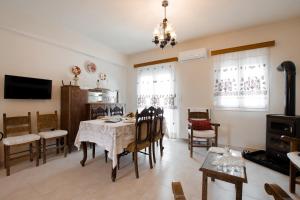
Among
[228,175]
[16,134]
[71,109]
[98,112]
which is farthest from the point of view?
[98,112]

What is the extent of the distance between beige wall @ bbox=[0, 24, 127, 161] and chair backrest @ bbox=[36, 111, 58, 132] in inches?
8.3

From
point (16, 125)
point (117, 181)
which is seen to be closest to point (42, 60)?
point (16, 125)

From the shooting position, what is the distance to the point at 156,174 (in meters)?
2.44

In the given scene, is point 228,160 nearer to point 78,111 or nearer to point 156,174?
point 156,174

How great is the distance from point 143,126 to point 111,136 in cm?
52

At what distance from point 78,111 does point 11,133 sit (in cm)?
117

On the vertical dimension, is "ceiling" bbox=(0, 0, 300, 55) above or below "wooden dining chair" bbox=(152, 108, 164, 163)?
above

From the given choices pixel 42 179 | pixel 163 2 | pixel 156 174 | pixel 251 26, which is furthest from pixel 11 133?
pixel 251 26

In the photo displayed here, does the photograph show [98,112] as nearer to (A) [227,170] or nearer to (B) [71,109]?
(B) [71,109]

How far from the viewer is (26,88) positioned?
294 cm

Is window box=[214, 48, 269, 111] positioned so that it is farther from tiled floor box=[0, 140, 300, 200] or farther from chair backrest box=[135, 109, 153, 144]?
chair backrest box=[135, 109, 153, 144]

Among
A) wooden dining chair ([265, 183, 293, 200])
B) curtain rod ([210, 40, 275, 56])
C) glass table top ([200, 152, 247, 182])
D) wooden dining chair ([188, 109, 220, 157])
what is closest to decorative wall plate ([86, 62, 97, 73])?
wooden dining chair ([188, 109, 220, 157])

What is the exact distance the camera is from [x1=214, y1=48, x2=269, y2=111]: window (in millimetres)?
3312

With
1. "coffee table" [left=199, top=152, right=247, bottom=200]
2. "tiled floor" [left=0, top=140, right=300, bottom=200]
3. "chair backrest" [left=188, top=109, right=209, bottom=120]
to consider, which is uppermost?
"chair backrest" [left=188, top=109, right=209, bottom=120]
